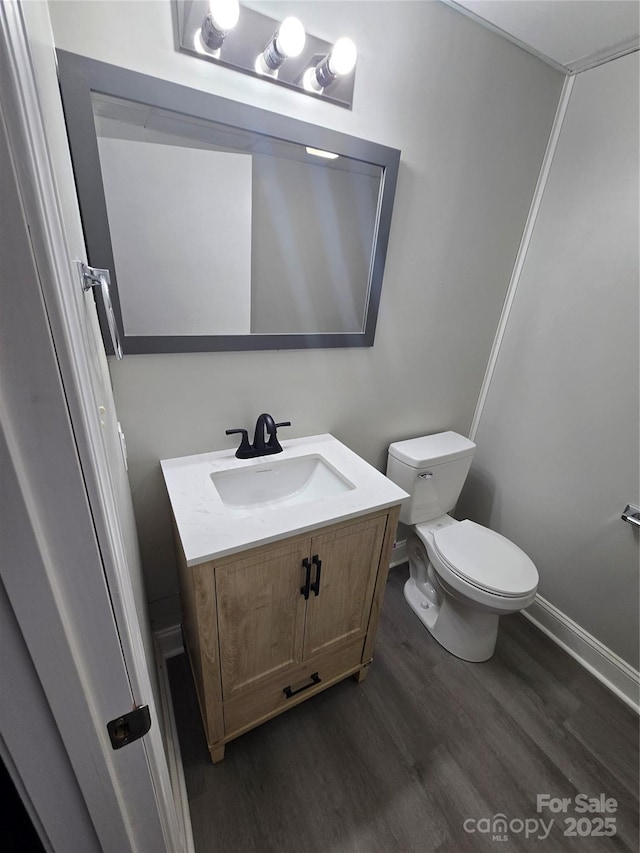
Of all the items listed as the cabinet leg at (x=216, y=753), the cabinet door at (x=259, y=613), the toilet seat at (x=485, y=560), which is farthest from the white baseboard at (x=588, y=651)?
the cabinet leg at (x=216, y=753)

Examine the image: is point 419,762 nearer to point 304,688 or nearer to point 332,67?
point 304,688

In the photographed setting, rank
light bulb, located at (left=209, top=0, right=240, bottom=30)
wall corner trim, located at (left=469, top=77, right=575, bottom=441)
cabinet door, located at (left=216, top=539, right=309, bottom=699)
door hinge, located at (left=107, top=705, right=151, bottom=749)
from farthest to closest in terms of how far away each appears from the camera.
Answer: wall corner trim, located at (left=469, top=77, right=575, bottom=441)
cabinet door, located at (left=216, top=539, right=309, bottom=699)
light bulb, located at (left=209, top=0, right=240, bottom=30)
door hinge, located at (left=107, top=705, right=151, bottom=749)

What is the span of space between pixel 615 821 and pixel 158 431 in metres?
1.94

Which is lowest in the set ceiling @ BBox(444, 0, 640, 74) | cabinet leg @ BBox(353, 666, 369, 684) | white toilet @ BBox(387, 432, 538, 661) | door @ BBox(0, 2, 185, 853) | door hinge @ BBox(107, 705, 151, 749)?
cabinet leg @ BBox(353, 666, 369, 684)

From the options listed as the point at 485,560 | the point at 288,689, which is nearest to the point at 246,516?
the point at 288,689

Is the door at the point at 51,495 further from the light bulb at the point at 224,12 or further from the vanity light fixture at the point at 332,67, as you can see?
the vanity light fixture at the point at 332,67

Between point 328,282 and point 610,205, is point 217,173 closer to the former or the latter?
point 328,282

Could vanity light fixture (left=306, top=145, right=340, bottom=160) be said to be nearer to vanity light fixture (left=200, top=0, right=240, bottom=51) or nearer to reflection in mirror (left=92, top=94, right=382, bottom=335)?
reflection in mirror (left=92, top=94, right=382, bottom=335)

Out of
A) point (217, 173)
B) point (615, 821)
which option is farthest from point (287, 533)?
point (615, 821)

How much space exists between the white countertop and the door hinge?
1.35 feet

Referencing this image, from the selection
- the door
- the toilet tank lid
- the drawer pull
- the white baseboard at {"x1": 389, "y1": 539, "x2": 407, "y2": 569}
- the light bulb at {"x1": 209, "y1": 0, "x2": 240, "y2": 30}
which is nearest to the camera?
the door

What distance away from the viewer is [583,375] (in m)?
1.54

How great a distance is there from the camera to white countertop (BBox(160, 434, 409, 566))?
924 millimetres

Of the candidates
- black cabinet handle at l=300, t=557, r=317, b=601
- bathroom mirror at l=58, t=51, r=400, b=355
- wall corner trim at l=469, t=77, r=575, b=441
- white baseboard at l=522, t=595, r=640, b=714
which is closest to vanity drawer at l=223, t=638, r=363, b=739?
black cabinet handle at l=300, t=557, r=317, b=601
